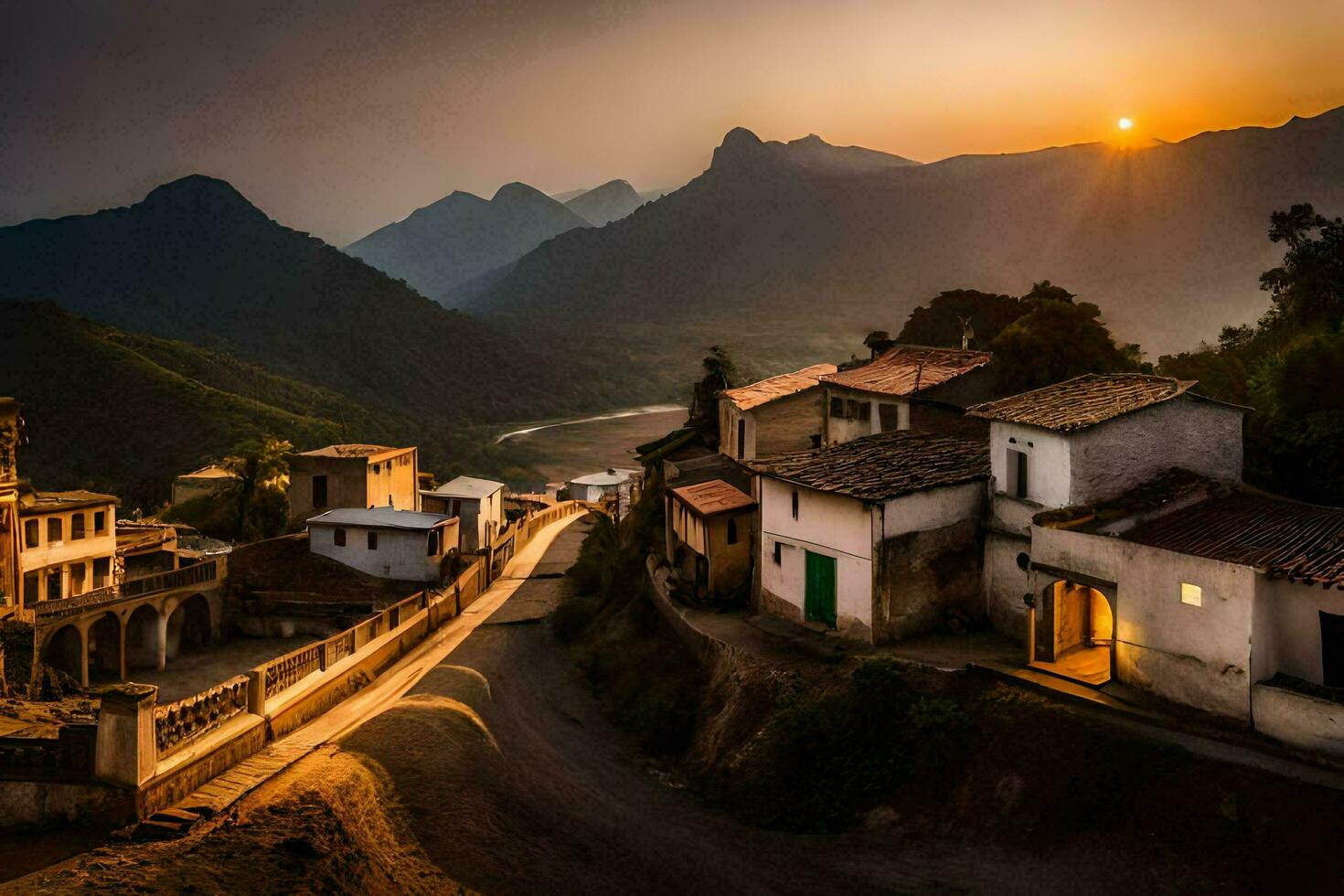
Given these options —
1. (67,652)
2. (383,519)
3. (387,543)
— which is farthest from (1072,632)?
(67,652)

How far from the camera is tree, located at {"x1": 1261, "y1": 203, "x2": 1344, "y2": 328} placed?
31.7m

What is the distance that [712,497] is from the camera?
28.0 m

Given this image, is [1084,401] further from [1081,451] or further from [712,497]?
[712,497]

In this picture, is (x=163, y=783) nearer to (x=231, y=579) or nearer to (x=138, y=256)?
(x=231, y=579)

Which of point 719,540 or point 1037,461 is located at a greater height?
point 1037,461

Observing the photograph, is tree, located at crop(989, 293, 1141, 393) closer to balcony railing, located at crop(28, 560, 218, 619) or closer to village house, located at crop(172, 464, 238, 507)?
balcony railing, located at crop(28, 560, 218, 619)

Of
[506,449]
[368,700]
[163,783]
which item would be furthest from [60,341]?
[163,783]

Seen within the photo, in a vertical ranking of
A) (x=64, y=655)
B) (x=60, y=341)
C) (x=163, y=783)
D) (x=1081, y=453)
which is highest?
(x=60, y=341)

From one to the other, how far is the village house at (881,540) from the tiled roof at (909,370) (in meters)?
7.13

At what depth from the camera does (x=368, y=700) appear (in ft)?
72.3

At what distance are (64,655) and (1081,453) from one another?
121ft

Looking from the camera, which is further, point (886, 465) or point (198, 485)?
point (198, 485)

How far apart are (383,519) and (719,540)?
20911 millimetres

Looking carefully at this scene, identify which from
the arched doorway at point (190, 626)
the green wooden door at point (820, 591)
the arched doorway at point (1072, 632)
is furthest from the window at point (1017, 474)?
the arched doorway at point (190, 626)
